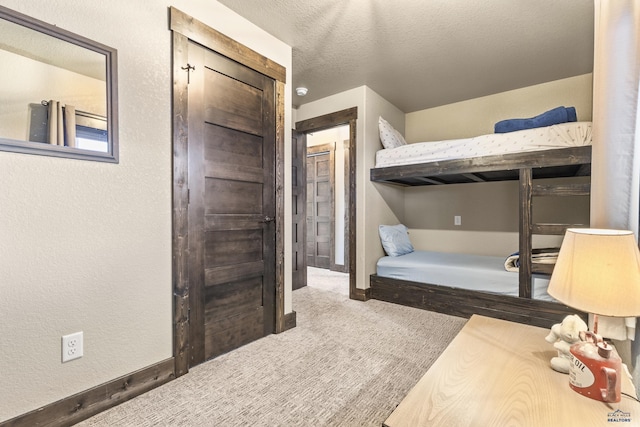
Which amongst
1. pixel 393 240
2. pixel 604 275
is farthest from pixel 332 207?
pixel 604 275

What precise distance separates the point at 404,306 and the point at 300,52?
2.77 meters

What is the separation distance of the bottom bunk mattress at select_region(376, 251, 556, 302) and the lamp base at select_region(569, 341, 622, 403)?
5.83 ft

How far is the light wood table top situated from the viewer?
851 millimetres

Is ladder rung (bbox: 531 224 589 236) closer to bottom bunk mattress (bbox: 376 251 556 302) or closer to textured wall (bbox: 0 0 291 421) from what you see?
bottom bunk mattress (bbox: 376 251 556 302)

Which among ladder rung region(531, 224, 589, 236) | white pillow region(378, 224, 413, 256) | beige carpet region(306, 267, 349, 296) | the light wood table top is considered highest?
ladder rung region(531, 224, 589, 236)

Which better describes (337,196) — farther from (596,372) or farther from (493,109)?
(596,372)

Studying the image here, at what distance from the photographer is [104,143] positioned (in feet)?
5.03

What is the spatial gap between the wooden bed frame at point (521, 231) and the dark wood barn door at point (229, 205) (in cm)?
160

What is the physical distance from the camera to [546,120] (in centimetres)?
248

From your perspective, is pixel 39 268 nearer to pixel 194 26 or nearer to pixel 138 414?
pixel 138 414

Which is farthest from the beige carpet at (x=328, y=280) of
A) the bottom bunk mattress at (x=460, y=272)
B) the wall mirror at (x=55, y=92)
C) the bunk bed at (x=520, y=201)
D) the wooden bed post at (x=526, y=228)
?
the wall mirror at (x=55, y=92)

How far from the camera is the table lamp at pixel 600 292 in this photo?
93 cm

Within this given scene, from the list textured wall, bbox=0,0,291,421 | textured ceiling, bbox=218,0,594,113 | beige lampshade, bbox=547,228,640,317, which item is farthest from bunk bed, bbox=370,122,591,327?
textured wall, bbox=0,0,291,421

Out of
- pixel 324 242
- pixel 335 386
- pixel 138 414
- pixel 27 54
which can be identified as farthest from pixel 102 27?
pixel 324 242
